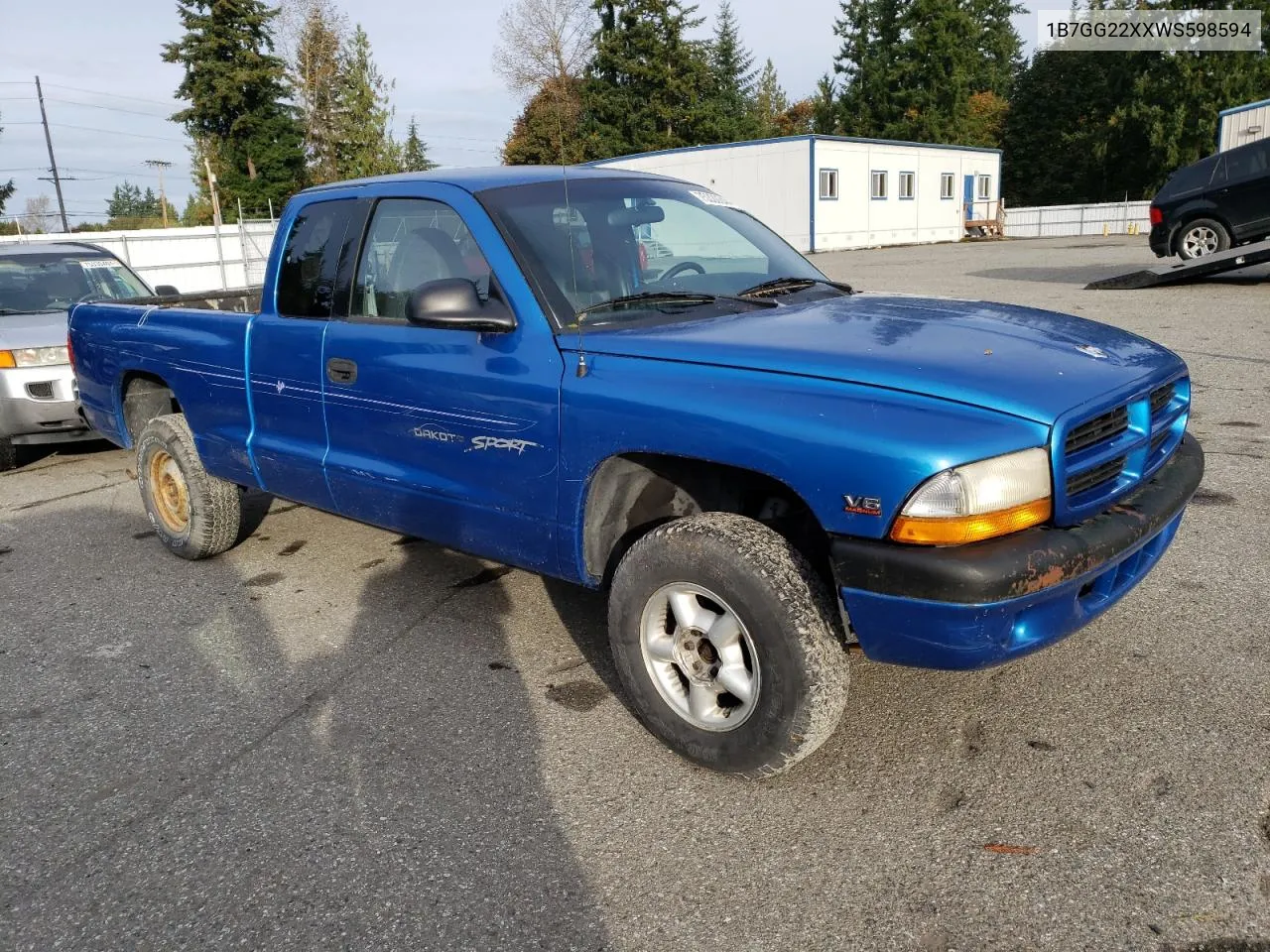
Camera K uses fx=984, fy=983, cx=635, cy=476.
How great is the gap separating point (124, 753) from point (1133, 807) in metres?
3.11

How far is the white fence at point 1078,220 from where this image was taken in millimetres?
43344

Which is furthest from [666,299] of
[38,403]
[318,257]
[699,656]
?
[38,403]

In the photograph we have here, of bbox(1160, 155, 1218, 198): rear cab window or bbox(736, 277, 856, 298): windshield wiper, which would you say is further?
bbox(1160, 155, 1218, 198): rear cab window

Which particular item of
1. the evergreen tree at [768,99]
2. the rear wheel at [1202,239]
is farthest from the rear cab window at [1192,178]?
the evergreen tree at [768,99]

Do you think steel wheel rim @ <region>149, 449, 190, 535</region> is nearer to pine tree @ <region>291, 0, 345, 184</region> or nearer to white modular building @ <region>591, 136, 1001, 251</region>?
white modular building @ <region>591, 136, 1001, 251</region>

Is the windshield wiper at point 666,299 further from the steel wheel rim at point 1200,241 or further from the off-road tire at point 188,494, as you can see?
the steel wheel rim at point 1200,241

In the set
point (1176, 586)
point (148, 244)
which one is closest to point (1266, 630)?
point (1176, 586)

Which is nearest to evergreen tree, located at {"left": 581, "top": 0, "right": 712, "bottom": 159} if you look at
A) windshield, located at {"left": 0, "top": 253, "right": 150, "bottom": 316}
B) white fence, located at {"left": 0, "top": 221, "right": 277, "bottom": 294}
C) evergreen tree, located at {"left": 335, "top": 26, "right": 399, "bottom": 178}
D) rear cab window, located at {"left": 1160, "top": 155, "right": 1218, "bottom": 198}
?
evergreen tree, located at {"left": 335, "top": 26, "right": 399, "bottom": 178}

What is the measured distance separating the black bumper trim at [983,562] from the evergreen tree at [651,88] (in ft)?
167

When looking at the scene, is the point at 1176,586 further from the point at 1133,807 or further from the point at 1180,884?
the point at 1180,884

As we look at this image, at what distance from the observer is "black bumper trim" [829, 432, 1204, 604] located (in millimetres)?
2408

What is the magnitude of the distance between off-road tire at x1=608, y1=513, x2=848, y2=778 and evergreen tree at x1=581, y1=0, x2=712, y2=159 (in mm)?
50485

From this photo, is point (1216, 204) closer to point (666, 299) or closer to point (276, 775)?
point (666, 299)

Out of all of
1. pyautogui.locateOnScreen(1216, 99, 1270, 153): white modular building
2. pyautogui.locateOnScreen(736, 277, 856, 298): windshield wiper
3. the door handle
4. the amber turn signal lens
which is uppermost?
pyautogui.locateOnScreen(1216, 99, 1270, 153): white modular building
